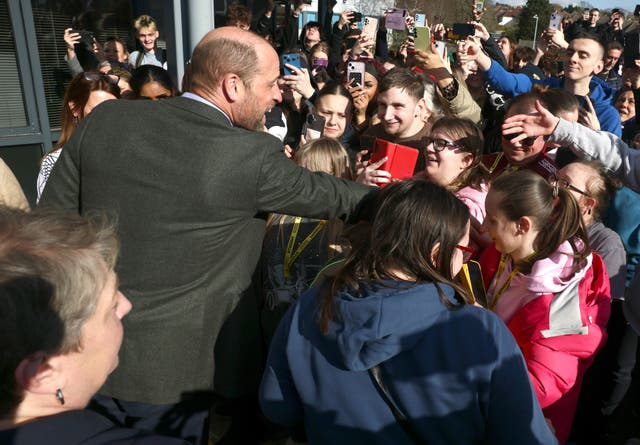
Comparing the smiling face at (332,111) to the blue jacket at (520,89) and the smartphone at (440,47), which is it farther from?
the blue jacket at (520,89)

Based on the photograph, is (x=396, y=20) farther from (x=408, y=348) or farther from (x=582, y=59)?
(x=408, y=348)

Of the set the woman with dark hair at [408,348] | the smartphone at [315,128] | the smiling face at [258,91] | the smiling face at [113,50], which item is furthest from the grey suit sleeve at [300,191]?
the smiling face at [113,50]

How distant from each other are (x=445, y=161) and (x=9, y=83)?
465 cm

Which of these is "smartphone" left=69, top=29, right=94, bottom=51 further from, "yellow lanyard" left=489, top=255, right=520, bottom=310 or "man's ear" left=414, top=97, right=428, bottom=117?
"yellow lanyard" left=489, top=255, right=520, bottom=310

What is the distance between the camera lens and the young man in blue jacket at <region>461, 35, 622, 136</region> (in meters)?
3.54

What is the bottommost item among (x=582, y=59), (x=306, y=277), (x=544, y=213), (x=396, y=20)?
(x=306, y=277)

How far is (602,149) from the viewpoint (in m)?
2.37

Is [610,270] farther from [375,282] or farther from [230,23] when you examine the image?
[230,23]

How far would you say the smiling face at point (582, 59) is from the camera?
3707 millimetres

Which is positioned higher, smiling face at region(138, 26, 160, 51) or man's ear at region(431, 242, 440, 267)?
smiling face at region(138, 26, 160, 51)

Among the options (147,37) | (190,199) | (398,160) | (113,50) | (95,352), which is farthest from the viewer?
(113,50)

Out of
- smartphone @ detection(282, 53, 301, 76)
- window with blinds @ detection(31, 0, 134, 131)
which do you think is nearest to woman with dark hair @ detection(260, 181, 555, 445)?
smartphone @ detection(282, 53, 301, 76)

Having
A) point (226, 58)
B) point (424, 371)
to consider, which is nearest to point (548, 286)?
point (424, 371)

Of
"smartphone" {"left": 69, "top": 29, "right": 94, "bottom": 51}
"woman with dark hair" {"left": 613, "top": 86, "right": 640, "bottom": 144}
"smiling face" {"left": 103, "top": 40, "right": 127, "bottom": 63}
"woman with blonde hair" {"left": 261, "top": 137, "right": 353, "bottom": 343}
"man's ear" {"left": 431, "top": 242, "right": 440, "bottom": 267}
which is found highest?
"smartphone" {"left": 69, "top": 29, "right": 94, "bottom": 51}
